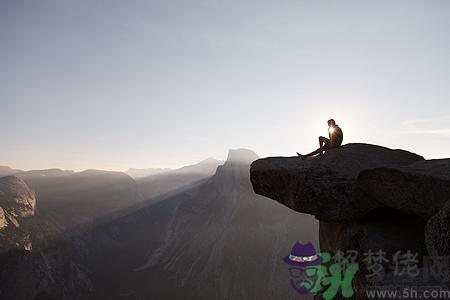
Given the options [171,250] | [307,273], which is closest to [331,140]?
[307,273]

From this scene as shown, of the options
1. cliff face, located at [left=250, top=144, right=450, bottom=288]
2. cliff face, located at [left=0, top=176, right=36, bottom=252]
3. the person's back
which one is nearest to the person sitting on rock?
the person's back

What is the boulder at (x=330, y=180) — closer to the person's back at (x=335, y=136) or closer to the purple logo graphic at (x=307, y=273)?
the person's back at (x=335, y=136)

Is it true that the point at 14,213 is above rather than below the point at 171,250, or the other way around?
above

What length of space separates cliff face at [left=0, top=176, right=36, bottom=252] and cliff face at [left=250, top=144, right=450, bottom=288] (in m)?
88.7

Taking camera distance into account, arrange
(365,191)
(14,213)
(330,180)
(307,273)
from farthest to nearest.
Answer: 1. (14,213)
2. (307,273)
3. (330,180)
4. (365,191)

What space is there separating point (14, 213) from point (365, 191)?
345ft

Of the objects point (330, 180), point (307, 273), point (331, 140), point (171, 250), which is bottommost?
point (171, 250)

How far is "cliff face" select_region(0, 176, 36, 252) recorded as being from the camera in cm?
8131

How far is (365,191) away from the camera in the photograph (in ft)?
37.1

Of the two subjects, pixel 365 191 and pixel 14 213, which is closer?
pixel 365 191

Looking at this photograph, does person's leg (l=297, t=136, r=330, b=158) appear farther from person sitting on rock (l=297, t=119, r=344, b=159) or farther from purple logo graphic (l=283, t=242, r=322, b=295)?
purple logo graphic (l=283, t=242, r=322, b=295)

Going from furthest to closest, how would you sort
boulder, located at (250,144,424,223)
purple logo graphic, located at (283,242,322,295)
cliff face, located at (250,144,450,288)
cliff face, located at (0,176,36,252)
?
1. cliff face, located at (0,176,36,252)
2. purple logo graphic, located at (283,242,322,295)
3. boulder, located at (250,144,424,223)
4. cliff face, located at (250,144,450,288)

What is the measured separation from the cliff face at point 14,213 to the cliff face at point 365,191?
291ft

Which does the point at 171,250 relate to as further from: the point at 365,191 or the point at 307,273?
the point at 365,191
